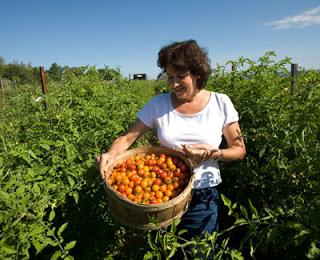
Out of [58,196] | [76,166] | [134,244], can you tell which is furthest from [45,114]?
[134,244]

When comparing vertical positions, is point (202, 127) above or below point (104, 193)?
above

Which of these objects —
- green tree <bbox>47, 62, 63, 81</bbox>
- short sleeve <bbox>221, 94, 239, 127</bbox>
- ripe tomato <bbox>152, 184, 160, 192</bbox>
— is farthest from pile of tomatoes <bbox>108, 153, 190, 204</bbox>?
green tree <bbox>47, 62, 63, 81</bbox>

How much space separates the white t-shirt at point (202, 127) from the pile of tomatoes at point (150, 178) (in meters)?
0.11

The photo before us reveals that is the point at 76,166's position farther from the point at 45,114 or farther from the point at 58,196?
the point at 45,114

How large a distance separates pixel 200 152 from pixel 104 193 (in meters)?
1.15

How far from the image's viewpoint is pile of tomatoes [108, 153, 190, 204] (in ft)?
5.89

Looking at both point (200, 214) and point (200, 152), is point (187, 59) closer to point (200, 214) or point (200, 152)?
point (200, 152)

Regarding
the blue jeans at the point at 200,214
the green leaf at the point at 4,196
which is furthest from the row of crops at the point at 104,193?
the blue jeans at the point at 200,214

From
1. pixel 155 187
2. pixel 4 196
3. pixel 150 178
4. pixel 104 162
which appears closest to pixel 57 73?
pixel 104 162

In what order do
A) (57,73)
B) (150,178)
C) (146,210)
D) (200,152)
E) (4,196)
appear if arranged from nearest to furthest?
(4,196) → (146,210) → (200,152) → (150,178) → (57,73)

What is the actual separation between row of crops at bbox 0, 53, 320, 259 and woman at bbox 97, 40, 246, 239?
186 millimetres

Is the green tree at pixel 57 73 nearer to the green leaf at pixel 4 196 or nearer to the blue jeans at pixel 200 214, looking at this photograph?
the blue jeans at pixel 200 214

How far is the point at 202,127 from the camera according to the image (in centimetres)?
196

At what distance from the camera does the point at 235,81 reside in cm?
361
